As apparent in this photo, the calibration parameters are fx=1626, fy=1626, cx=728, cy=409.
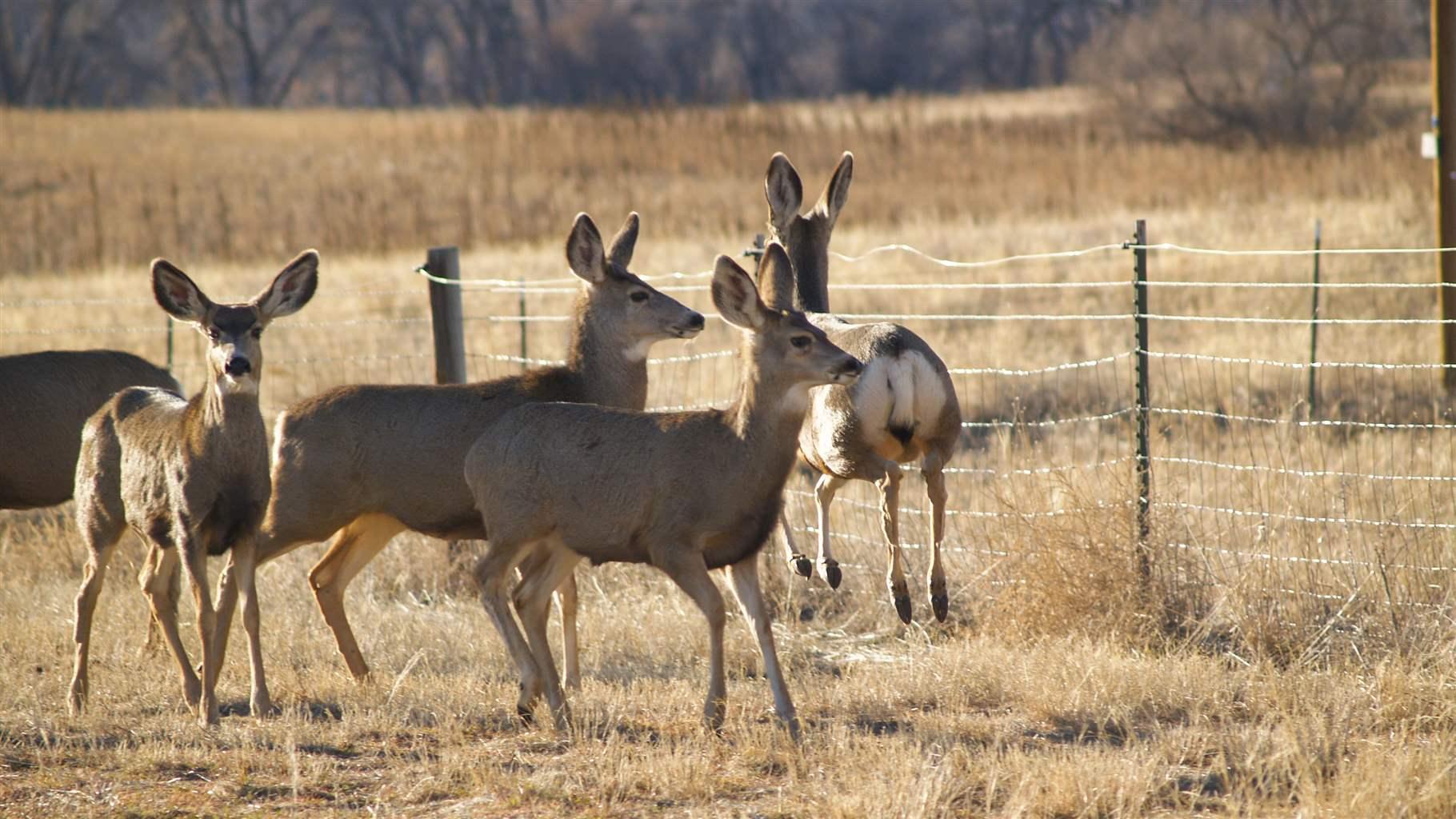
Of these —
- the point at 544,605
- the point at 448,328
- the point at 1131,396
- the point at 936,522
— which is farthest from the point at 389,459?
the point at 1131,396

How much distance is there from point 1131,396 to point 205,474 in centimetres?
628

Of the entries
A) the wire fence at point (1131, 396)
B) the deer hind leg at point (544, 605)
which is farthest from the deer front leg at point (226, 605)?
the wire fence at point (1131, 396)

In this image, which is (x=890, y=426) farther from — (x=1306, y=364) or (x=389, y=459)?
(x=1306, y=364)

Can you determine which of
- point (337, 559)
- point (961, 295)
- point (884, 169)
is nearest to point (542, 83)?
point (884, 169)

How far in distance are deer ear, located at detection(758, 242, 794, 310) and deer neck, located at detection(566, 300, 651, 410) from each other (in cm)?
102

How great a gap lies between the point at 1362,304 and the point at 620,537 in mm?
12945

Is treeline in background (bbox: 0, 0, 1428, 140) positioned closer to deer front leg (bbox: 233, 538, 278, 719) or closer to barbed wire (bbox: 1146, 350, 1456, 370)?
Answer: barbed wire (bbox: 1146, 350, 1456, 370)

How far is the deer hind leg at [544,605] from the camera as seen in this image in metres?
7.21

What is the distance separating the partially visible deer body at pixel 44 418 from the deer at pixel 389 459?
148 cm

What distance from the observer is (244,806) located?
6.24m

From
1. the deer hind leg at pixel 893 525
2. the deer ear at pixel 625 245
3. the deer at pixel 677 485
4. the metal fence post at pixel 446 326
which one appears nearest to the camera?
the deer at pixel 677 485

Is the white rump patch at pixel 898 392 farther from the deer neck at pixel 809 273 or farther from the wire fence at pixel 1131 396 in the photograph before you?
the deer neck at pixel 809 273

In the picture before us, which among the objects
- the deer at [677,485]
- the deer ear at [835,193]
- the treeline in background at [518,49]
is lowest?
the deer at [677,485]

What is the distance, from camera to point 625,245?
357 inches
